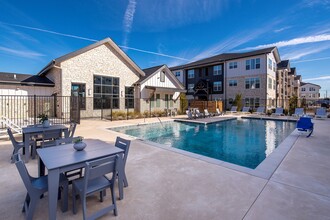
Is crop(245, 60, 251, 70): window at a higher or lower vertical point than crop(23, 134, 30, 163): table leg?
higher

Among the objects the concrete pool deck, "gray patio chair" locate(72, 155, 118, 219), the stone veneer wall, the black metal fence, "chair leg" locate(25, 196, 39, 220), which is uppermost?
the stone veneer wall

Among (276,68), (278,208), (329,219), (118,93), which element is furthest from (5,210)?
(276,68)

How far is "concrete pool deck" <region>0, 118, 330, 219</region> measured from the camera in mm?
2486

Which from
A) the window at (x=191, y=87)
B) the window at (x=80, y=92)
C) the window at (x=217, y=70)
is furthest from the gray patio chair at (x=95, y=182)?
the window at (x=191, y=87)

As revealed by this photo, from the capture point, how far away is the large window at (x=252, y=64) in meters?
24.5

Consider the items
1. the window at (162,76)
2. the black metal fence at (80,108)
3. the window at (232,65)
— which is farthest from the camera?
the window at (232,65)

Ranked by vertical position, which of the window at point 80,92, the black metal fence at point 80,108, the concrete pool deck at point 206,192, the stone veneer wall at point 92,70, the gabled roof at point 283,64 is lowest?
the concrete pool deck at point 206,192

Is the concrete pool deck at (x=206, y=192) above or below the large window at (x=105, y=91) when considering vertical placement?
below

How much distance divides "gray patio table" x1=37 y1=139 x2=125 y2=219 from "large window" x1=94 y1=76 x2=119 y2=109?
1295 cm

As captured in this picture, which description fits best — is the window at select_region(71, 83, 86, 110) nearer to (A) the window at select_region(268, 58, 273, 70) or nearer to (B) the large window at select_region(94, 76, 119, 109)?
(B) the large window at select_region(94, 76, 119, 109)

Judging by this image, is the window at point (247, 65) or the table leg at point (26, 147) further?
the window at point (247, 65)

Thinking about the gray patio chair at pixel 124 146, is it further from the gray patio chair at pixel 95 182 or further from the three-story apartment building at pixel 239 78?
the three-story apartment building at pixel 239 78

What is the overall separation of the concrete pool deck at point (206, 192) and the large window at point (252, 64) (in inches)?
929

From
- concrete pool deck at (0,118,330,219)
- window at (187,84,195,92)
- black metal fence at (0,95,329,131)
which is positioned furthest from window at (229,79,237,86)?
concrete pool deck at (0,118,330,219)
